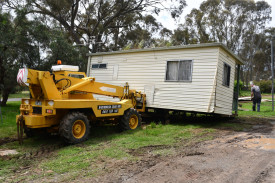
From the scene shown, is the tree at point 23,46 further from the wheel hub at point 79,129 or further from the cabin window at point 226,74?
the cabin window at point 226,74

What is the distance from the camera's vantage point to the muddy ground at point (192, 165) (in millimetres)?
3654

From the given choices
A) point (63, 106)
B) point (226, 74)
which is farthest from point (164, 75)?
point (63, 106)

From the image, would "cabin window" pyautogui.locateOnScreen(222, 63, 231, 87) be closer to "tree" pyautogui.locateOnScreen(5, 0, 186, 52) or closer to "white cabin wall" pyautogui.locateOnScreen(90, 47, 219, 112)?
"white cabin wall" pyautogui.locateOnScreen(90, 47, 219, 112)

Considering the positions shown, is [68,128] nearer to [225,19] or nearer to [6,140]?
[6,140]

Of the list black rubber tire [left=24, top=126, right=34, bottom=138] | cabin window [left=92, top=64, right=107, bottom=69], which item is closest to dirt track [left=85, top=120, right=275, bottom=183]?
black rubber tire [left=24, top=126, right=34, bottom=138]

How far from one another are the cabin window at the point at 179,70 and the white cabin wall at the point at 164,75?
0.16 metres

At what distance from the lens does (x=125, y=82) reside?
1062cm

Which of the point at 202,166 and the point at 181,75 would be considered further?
the point at 181,75

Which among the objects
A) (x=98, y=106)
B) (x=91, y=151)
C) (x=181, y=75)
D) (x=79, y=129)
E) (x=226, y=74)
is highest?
(x=226, y=74)

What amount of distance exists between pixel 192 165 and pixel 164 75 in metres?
5.71

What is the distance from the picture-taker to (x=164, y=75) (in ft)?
31.3

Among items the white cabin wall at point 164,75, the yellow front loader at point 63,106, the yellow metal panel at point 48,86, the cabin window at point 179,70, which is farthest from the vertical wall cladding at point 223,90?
the yellow metal panel at point 48,86

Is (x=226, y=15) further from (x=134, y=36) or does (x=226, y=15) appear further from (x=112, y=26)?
(x=112, y=26)

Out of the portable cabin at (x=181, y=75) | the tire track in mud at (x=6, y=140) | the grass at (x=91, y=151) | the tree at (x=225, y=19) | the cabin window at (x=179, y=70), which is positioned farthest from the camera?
the tree at (x=225, y=19)
